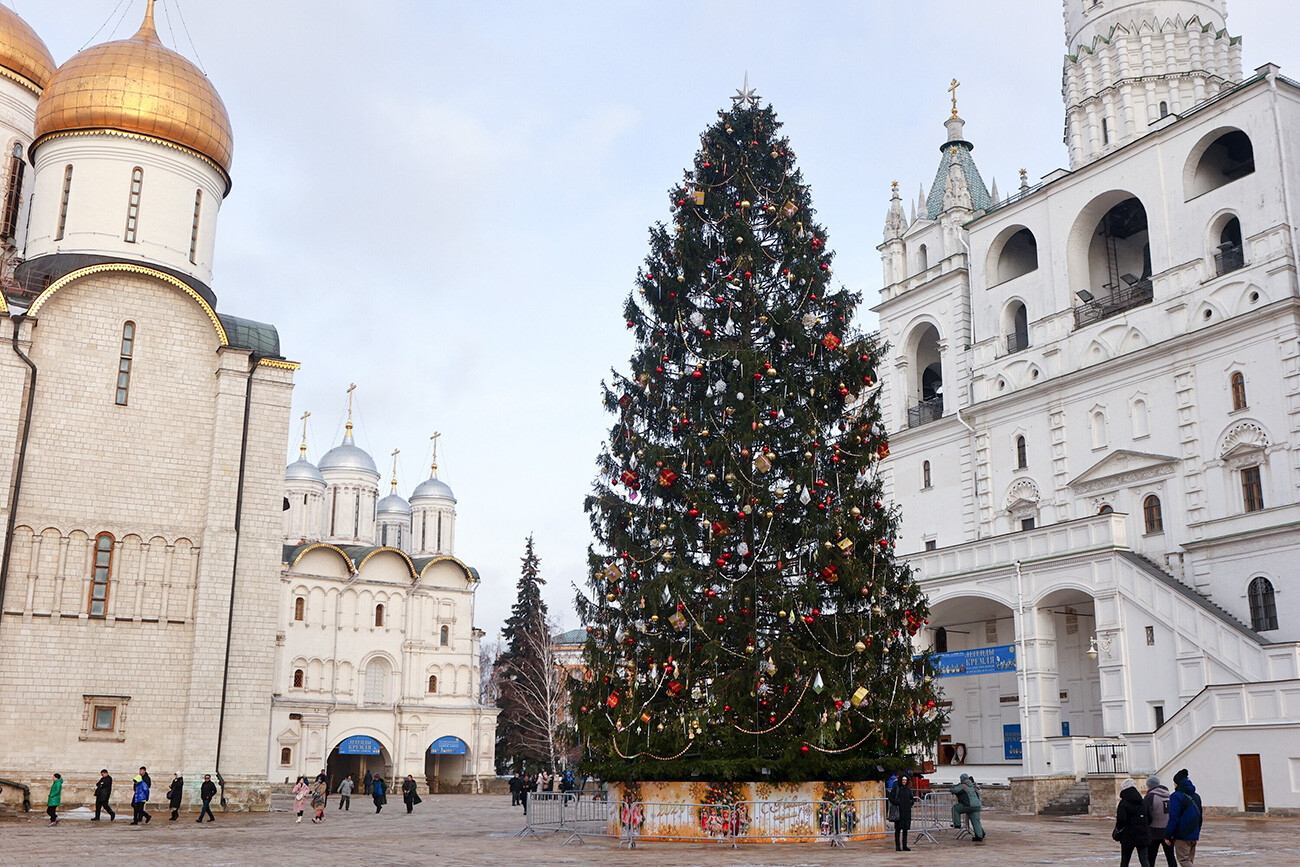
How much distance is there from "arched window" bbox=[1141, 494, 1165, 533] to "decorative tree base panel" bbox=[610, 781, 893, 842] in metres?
16.6

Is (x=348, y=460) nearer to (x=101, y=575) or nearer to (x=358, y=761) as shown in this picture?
(x=358, y=761)

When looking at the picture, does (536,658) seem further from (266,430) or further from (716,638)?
(716,638)

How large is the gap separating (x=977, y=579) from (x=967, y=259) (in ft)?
38.3

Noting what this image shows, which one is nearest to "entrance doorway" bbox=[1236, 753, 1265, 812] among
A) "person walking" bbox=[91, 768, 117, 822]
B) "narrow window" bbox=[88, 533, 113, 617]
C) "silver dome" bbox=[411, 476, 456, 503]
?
"person walking" bbox=[91, 768, 117, 822]

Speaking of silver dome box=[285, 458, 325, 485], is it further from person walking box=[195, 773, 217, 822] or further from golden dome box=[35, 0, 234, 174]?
person walking box=[195, 773, 217, 822]

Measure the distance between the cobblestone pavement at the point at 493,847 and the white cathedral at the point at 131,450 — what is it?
7.43ft

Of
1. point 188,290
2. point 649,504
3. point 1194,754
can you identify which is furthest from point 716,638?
point 188,290

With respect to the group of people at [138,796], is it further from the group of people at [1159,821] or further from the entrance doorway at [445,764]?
the entrance doorway at [445,764]

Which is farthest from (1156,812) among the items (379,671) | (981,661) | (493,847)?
(379,671)

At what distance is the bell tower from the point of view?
33.3 meters

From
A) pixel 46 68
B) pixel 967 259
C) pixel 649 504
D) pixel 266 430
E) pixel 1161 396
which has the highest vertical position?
pixel 46 68

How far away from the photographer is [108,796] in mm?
20906

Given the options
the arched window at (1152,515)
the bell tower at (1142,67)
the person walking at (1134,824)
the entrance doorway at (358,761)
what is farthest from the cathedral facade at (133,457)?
the entrance doorway at (358,761)

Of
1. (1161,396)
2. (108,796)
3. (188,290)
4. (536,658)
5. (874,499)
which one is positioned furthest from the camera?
(536,658)
